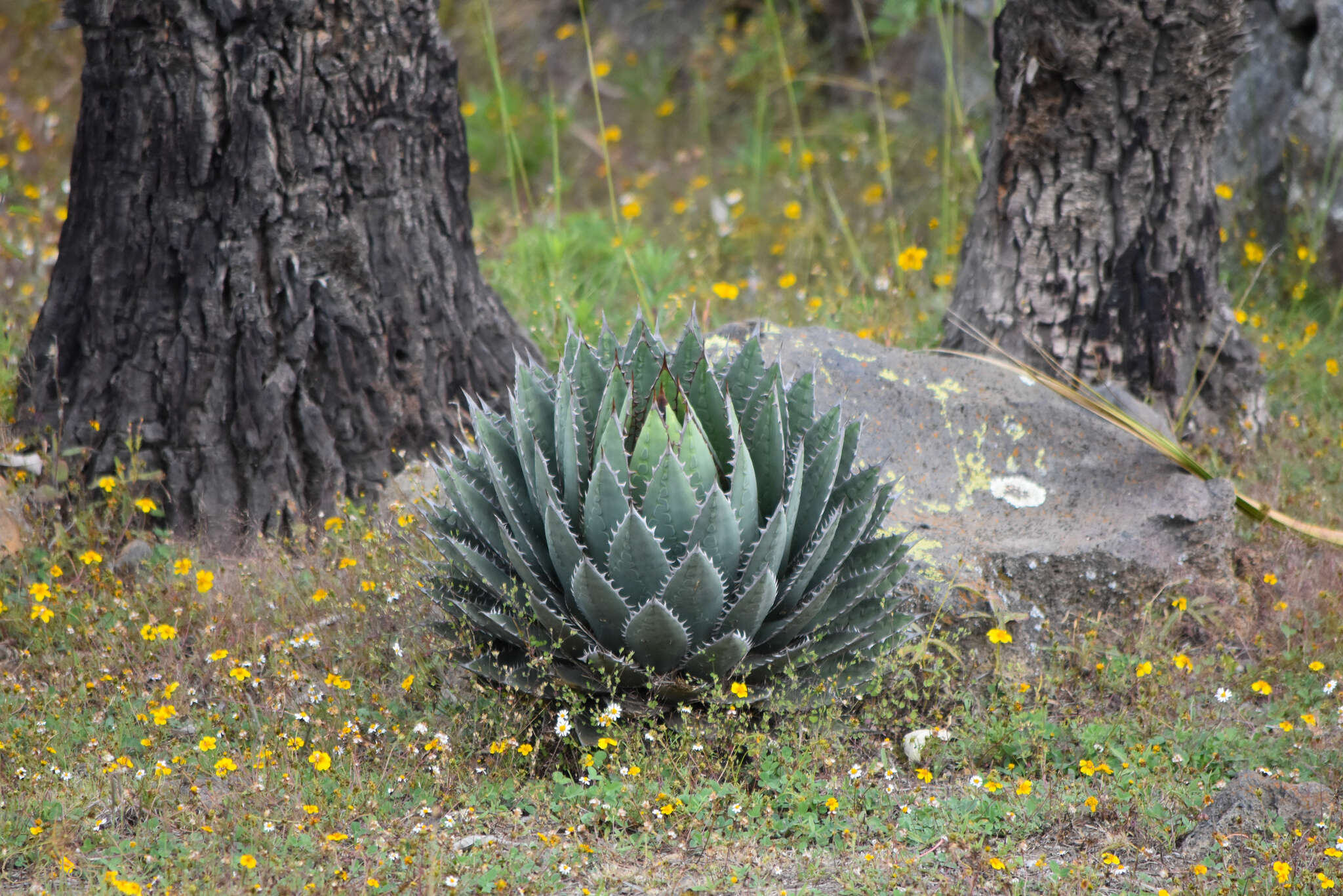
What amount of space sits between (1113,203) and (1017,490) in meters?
1.34

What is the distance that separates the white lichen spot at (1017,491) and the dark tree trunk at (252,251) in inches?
86.6

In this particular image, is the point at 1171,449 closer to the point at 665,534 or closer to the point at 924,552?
the point at 924,552

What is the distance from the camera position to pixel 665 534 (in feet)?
9.56

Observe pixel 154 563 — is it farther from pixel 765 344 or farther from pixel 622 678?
pixel 765 344

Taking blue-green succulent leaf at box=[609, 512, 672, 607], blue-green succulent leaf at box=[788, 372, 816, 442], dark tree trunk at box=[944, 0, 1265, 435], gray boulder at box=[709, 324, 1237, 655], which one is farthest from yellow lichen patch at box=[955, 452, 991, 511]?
blue-green succulent leaf at box=[609, 512, 672, 607]

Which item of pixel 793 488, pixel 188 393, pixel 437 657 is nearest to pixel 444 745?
pixel 437 657

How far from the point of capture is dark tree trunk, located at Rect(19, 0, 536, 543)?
3830 mm

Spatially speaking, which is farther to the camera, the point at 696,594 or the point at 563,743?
the point at 563,743

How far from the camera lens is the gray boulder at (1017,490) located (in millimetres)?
3684

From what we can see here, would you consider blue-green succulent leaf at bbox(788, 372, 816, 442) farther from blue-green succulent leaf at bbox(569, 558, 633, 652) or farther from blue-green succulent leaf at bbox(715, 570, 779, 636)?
blue-green succulent leaf at bbox(569, 558, 633, 652)

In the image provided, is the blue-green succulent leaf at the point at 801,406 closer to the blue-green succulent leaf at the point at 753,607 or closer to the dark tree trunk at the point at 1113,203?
the blue-green succulent leaf at the point at 753,607

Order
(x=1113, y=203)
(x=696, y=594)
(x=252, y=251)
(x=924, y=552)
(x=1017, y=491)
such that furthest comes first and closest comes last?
1. (x=1113, y=203)
2. (x=1017, y=491)
3. (x=252, y=251)
4. (x=924, y=552)
5. (x=696, y=594)

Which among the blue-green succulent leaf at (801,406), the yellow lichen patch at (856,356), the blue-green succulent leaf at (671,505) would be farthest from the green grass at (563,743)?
the yellow lichen patch at (856,356)

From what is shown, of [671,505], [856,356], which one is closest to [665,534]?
[671,505]
